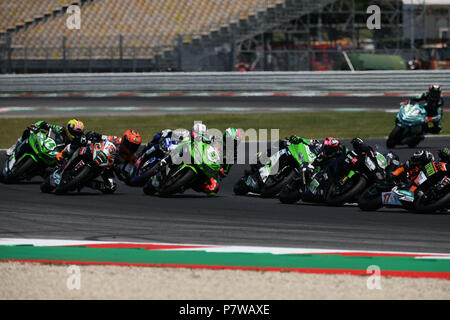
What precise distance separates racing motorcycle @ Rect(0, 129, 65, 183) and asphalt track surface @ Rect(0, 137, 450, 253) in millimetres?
1068

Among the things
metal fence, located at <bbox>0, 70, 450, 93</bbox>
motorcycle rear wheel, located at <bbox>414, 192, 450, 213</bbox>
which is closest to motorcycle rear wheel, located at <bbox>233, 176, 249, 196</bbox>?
motorcycle rear wheel, located at <bbox>414, 192, 450, 213</bbox>

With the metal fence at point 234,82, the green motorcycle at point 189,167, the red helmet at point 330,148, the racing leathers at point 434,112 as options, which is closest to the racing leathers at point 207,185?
the green motorcycle at point 189,167

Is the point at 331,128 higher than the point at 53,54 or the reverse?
the reverse

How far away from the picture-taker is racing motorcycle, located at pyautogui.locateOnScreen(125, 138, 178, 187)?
463 inches

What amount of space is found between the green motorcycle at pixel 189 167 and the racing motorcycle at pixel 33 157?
7.03 ft

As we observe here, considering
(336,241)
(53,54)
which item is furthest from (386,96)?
(336,241)

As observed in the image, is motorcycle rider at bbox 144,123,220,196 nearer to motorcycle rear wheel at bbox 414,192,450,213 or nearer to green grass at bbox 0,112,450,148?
motorcycle rear wheel at bbox 414,192,450,213

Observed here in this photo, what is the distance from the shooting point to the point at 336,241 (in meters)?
8.37

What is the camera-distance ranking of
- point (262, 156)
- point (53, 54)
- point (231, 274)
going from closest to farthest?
1. point (231, 274)
2. point (262, 156)
3. point (53, 54)

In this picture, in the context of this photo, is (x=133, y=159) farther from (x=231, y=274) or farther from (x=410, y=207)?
(x=231, y=274)

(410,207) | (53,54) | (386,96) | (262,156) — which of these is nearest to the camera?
(410,207)

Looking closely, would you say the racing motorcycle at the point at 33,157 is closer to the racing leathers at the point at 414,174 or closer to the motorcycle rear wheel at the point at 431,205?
the racing leathers at the point at 414,174

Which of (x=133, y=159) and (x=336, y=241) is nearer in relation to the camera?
(x=336, y=241)
